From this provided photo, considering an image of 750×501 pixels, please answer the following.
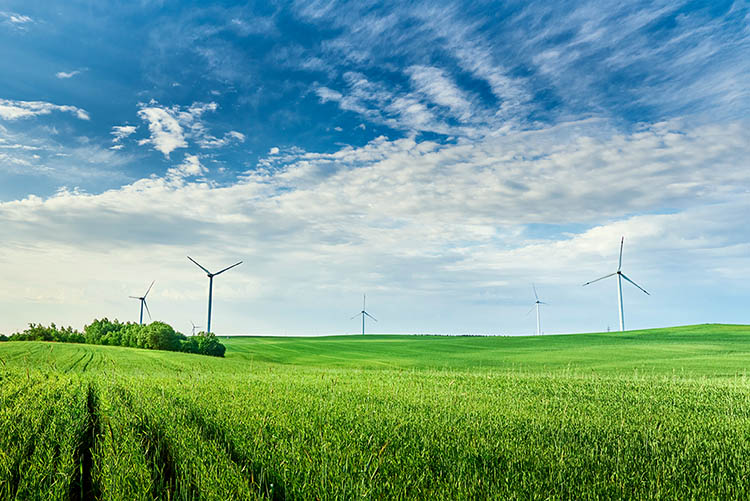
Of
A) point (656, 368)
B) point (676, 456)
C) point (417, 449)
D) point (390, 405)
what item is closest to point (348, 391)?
point (390, 405)

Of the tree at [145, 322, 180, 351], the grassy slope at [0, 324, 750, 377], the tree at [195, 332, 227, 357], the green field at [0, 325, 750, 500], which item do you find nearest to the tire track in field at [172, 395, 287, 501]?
the green field at [0, 325, 750, 500]

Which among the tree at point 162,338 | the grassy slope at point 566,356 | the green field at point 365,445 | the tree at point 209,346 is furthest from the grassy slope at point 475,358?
the green field at point 365,445

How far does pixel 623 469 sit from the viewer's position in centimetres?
579

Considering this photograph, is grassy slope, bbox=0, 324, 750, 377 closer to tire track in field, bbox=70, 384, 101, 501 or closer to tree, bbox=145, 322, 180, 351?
tree, bbox=145, 322, 180, 351

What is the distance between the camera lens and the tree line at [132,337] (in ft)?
180

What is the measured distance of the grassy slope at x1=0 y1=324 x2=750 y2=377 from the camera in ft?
104

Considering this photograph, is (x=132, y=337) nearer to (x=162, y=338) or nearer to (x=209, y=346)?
(x=162, y=338)

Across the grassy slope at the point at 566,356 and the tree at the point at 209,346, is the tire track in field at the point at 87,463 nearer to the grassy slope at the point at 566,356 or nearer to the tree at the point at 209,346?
the grassy slope at the point at 566,356

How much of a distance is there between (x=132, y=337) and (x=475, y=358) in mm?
39768

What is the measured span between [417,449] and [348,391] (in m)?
7.23

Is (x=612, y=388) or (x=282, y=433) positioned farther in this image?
(x=612, y=388)

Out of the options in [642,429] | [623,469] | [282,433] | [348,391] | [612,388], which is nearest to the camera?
[623,469]

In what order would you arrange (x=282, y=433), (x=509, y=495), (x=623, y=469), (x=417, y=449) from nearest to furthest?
(x=509, y=495), (x=623, y=469), (x=417, y=449), (x=282, y=433)

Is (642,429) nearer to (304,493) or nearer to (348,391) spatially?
(304,493)
